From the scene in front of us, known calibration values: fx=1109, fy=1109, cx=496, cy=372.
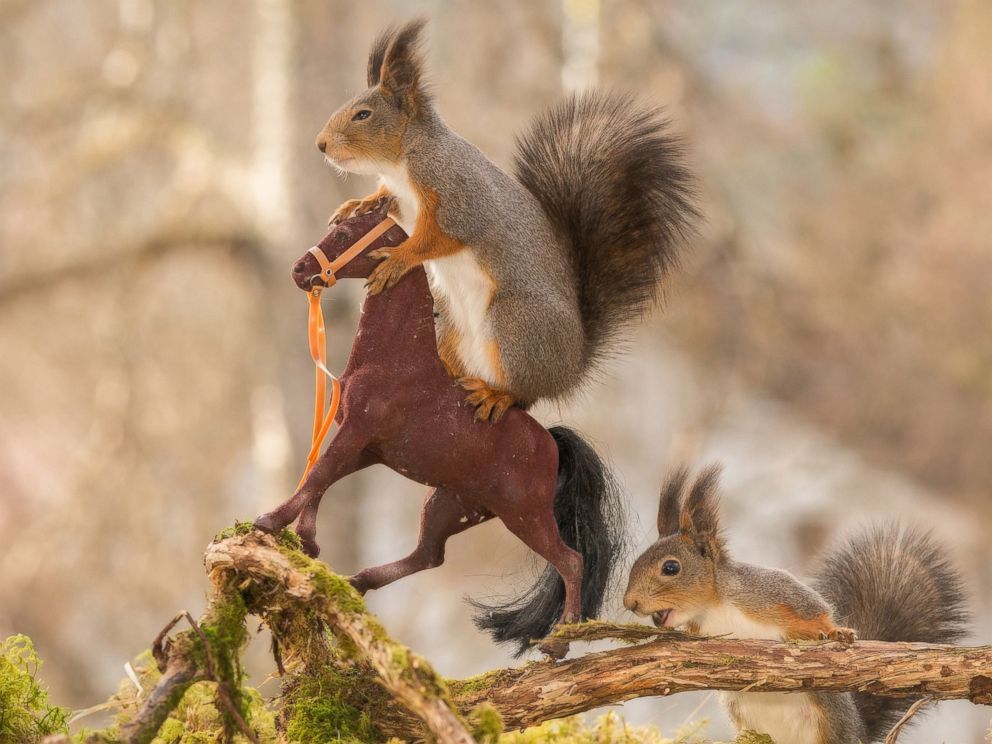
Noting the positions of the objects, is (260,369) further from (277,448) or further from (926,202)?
(926,202)

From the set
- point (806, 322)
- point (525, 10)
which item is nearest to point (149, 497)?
point (525, 10)

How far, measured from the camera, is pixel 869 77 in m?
8.12

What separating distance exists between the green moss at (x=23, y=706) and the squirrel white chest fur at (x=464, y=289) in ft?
2.76

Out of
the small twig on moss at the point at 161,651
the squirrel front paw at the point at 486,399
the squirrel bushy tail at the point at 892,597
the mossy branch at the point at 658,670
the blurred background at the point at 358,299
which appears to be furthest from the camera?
the blurred background at the point at 358,299

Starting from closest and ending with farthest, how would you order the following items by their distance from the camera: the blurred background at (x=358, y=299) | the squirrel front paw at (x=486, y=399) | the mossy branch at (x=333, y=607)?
1. the mossy branch at (x=333, y=607)
2. the squirrel front paw at (x=486, y=399)
3. the blurred background at (x=358, y=299)

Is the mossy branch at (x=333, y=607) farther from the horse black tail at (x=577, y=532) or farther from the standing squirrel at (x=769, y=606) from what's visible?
the standing squirrel at (x=769, y=606)

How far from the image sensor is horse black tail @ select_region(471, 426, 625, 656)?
1.87m

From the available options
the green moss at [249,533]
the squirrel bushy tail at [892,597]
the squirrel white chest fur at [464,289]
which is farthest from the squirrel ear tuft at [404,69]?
the squirrel bushy tail at [892,597]

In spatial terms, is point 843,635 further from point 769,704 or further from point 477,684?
point 477,684

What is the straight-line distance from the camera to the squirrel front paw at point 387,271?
170cm

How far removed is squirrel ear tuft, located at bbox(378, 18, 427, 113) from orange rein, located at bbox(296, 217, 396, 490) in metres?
0.21

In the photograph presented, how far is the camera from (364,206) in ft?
6.03

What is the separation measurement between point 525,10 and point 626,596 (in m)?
4.59

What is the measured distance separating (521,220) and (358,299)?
3.47 metres
